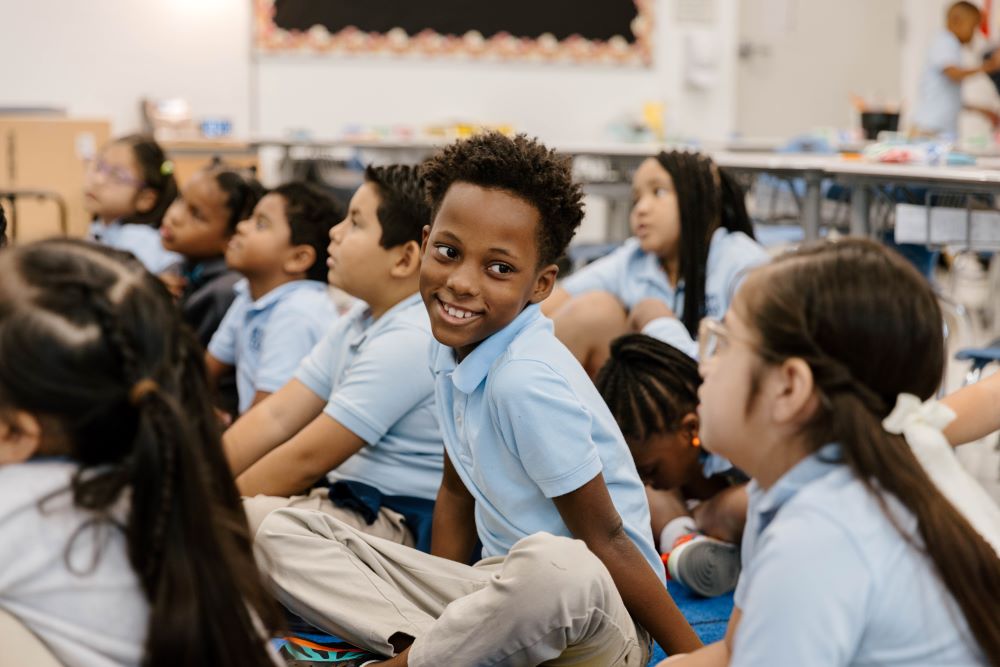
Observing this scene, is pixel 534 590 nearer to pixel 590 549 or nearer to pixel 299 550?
pixel 590 549

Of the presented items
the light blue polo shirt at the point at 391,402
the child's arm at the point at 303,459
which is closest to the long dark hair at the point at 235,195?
the light blue polo shirt at the point at 391,402

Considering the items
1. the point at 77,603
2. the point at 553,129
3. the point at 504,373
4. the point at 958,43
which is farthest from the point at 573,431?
the point at 553,129

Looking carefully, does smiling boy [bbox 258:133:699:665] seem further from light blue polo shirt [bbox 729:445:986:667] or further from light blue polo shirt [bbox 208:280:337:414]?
light blue polo shirt [bbox 208:280:337:414]

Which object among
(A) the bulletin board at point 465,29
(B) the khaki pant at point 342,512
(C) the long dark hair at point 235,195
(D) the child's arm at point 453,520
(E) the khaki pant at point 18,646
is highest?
(A) the bulletin board at point 465,29

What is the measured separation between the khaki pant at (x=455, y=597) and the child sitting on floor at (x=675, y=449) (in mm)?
586

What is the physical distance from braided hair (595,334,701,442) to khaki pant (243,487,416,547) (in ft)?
1.45

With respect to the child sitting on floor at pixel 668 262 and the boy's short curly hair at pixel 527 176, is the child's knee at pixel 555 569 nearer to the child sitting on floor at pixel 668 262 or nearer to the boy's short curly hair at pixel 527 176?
the boy's short curly hair at pixel 527 176

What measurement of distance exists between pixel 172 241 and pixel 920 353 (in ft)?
7.91

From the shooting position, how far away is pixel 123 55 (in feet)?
21.6

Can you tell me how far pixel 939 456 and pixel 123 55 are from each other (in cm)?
634

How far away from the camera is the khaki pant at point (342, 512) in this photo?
6.09 ft

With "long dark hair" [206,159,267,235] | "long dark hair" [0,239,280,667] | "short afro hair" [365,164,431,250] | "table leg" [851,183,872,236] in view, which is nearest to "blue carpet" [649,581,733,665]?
"short afro hair" [365,164,431,250]

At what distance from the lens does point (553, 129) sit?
23.9 ft

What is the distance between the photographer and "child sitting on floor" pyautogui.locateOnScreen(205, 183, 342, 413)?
2473 mm
